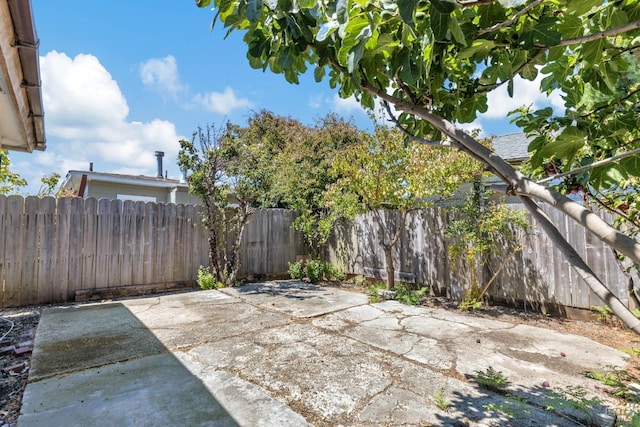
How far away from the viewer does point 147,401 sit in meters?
2.04

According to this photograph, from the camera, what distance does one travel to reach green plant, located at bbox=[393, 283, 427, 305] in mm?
5012

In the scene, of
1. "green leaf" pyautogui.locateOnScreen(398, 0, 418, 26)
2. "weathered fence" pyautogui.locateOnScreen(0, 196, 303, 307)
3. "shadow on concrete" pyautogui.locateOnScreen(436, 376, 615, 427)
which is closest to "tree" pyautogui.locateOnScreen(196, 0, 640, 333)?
"green leaf" pyautogui.locateOnScreen(398, 0, 418, 26)

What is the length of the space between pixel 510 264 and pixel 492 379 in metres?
2.76

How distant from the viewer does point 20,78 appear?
2.64 meters

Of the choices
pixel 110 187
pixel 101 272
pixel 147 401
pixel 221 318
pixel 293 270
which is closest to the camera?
pixel 147 401

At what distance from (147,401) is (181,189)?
1033 centimetres

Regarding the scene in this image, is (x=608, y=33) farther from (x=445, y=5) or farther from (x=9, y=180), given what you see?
(x=9, y=180)

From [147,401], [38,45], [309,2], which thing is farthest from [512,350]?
[38,45]

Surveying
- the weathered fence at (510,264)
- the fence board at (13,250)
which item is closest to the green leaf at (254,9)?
the weathered fence at (510,264)

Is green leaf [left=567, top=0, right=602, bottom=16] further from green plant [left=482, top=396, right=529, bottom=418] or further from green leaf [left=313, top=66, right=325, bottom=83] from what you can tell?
green plant [left=482, top=396, right=529, bottom=418]

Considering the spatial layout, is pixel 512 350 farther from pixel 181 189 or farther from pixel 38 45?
pixel 181 189

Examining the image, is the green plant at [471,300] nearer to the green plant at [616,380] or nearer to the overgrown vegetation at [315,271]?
the green plant at [616,380]

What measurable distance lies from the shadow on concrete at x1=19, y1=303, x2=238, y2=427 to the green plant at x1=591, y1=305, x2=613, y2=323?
4324 millimetres

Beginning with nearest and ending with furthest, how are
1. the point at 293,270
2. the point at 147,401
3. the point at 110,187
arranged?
the point at 147,401 → the point at 293,270 → the point at 110,187
